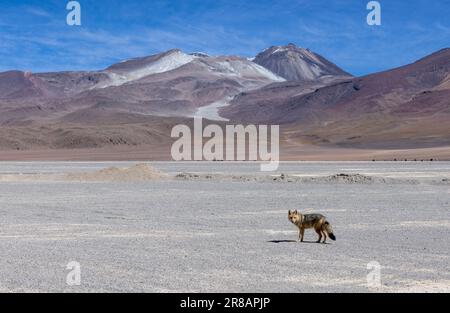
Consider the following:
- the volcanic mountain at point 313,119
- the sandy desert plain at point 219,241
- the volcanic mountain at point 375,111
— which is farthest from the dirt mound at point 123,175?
the volcanic mountain at point 375,111

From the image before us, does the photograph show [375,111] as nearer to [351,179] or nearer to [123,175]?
[123,175]

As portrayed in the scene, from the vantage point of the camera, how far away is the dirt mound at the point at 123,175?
35.3 meters

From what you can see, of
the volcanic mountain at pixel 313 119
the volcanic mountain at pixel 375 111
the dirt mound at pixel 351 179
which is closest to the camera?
the dirt mound at pixel 351 179

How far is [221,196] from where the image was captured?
25031 mm

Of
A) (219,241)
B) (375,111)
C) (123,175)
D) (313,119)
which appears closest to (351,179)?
(123,175)

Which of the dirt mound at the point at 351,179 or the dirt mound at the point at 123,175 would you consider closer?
the dirt mound at the point at 351,179

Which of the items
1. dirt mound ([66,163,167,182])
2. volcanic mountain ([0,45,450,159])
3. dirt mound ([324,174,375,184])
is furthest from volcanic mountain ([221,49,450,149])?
dirt mound ([66,163,167,182])

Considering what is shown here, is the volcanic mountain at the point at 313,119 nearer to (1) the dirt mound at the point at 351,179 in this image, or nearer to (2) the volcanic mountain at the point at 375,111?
(2) the volcanic mountain at the point at 375,111

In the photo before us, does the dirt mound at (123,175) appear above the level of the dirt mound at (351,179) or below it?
above

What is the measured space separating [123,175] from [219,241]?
23.1 metres

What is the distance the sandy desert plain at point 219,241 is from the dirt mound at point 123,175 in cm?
755
